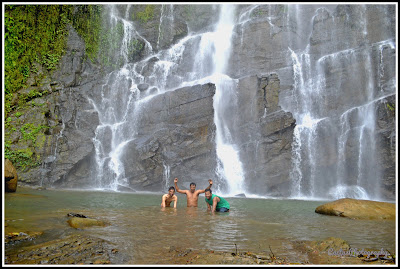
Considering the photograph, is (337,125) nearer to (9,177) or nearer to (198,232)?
(198,232)

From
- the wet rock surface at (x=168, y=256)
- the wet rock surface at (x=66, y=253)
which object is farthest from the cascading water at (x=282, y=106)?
the wet rock surface at (x=66, y=253)

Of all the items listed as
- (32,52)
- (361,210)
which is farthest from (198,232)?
(32,52)

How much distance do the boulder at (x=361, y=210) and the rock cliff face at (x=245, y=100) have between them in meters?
11.7

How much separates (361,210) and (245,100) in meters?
15.9

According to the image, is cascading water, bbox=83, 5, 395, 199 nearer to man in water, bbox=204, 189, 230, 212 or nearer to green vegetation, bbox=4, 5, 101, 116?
green vegetation, bbox=4, 5, 101, 116

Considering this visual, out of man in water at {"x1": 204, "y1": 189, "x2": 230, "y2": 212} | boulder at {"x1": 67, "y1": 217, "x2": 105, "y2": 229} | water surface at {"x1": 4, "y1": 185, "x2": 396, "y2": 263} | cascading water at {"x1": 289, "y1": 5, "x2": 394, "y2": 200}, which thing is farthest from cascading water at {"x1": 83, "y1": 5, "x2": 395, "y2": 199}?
boulder at {"x1": 67, "y1": 217, "x2": 105, "y2": 229}

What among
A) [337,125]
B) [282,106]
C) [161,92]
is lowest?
[337,125]

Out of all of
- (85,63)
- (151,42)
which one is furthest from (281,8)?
Result: (85,63)

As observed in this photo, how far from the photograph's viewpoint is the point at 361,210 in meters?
9.98

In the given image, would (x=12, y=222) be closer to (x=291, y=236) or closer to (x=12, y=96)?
(x=291, y=236)

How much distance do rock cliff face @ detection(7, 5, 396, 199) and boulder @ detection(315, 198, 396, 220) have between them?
1169 cm

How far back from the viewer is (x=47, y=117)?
2269cm

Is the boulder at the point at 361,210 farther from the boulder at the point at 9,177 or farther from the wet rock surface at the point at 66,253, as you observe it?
the boulder at the point at 9,177

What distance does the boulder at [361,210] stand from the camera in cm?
973
